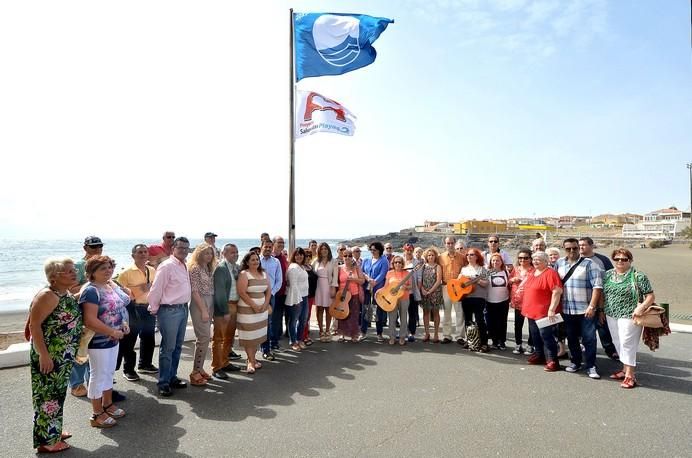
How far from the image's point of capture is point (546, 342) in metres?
5.30

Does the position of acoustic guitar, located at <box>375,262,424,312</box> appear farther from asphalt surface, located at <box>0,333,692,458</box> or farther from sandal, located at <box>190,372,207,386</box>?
sandal, located at <box>190,372,207,386</box>

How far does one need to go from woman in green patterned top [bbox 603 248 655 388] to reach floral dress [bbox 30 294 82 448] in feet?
20.1

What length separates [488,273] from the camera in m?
6.38

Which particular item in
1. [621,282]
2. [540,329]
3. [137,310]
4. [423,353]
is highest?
[621,282]

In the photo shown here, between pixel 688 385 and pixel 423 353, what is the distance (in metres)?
3.38

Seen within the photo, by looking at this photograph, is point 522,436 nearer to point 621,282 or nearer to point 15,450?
point 621,282

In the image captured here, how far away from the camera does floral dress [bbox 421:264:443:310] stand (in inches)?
267

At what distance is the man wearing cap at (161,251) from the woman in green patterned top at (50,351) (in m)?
2.32

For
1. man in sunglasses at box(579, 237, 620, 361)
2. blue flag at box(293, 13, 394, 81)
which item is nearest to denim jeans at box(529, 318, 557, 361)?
man in sunglasses at box(579, 237, 620, 361)

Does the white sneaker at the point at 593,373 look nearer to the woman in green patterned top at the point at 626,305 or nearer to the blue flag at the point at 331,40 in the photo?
the woman in green patterned top at the point at 626,305

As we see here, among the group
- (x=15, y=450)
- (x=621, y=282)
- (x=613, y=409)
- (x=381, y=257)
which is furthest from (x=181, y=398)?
(x=621, y=282)

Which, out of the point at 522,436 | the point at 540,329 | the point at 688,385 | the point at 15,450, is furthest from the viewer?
the point at 540,329

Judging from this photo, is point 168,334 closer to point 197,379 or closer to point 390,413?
point 197,379

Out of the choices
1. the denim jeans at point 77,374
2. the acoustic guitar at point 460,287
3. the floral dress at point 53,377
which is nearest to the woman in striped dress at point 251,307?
the denim jeans at point 77,374
